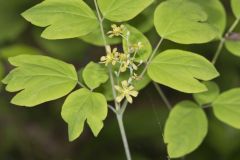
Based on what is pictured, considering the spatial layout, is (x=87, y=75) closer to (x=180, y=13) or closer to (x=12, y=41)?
(x=180, y=13)

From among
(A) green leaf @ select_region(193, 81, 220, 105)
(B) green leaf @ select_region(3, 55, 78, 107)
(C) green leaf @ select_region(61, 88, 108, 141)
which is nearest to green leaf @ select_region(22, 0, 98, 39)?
(B) green leaf @ select_region(3, 55, 78, 107)

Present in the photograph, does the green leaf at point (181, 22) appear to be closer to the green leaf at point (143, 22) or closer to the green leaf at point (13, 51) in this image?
the green leaf at point (143, 22)

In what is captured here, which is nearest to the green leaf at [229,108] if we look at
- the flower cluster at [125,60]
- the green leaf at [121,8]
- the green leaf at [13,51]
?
the flower cluster at [125,60]

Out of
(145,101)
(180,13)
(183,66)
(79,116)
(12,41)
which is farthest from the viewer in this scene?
(145,101)

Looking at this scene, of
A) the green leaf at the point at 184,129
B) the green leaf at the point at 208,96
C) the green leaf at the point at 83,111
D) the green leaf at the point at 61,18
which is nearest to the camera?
the green leaf at the point at 83,111

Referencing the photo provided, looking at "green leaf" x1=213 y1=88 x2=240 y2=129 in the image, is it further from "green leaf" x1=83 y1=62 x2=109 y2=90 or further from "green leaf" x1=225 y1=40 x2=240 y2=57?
"green leaf" x1=83 y1=62 x2=109 y2=90

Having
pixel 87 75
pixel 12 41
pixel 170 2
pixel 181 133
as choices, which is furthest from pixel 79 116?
pixel 12 41

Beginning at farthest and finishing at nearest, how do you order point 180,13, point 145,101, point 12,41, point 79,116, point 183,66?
point 145,101 → point 12,41 → point 180,13 → point 183,66 → point 79,116
